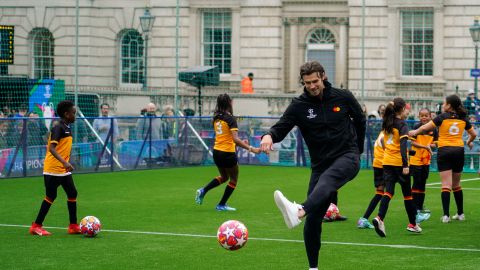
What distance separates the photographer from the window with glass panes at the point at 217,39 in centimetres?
4909

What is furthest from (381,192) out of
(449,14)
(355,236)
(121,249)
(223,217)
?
(449,14)

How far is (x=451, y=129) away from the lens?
18.0 m

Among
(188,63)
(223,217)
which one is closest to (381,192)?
(223,217)

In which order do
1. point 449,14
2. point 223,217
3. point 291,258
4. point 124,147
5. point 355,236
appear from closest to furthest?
point 291,258
point 355,236
point 223,217
point 124,147
point 449,14

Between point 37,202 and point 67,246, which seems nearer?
point 67,246

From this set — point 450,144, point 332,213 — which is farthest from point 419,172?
point 332,213

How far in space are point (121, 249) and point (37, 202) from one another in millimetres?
6899

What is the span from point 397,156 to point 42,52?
3703 centimetres

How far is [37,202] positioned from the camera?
21.3 meters

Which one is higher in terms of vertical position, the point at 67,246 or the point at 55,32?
the point at 55,32

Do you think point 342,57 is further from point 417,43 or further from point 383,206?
point 383,206

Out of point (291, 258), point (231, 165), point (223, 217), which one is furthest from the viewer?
point (231, 165)

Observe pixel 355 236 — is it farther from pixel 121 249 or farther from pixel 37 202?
pixel 37 202

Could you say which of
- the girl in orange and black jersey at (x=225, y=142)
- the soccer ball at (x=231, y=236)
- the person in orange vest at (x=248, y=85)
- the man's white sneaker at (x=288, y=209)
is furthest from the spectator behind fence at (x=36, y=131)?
the man's white sneaker at (x=288, y=209)
